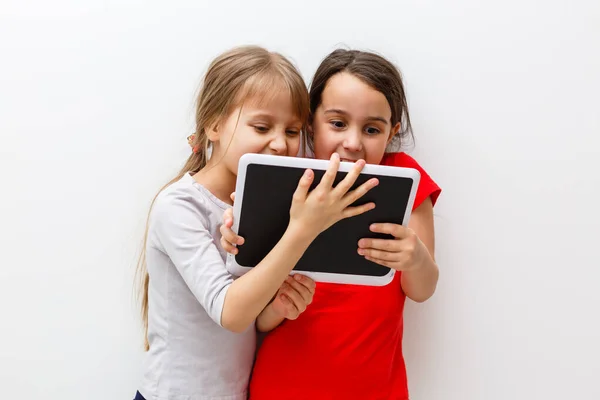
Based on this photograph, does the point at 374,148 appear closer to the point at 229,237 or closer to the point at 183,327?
the point at 229,237

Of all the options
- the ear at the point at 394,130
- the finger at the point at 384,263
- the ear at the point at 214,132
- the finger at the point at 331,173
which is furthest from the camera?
the ear at the point at 394,130

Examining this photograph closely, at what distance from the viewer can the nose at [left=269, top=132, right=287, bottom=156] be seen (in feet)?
3.26

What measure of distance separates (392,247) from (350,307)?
236 mm

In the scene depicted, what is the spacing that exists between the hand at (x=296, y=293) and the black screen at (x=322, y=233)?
1.3 inches

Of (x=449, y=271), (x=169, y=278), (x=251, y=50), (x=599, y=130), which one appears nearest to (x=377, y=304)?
(x=449, y=271)

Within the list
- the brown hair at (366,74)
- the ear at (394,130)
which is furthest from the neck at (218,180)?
the ear at (394,130)

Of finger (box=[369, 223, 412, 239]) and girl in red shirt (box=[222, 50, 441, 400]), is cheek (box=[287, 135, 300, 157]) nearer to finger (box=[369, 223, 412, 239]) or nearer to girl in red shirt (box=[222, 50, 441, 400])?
girl in red shirt (box=[222, 50, 441, 400])

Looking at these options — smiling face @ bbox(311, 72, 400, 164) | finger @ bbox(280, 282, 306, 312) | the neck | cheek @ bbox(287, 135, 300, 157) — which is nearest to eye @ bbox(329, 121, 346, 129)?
smiling face @ bbox(311, 72, 400, 164)

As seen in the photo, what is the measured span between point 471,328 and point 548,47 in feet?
2.09

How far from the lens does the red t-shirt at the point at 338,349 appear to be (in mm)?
1092

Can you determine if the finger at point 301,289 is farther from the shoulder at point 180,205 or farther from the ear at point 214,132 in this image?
the ear at point 214,132

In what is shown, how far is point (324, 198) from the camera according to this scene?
33.9 inches

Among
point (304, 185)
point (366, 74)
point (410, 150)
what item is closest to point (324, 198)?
point (304, 185)

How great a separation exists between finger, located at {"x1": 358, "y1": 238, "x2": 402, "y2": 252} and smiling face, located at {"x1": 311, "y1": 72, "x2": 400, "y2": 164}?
0.70 feet
